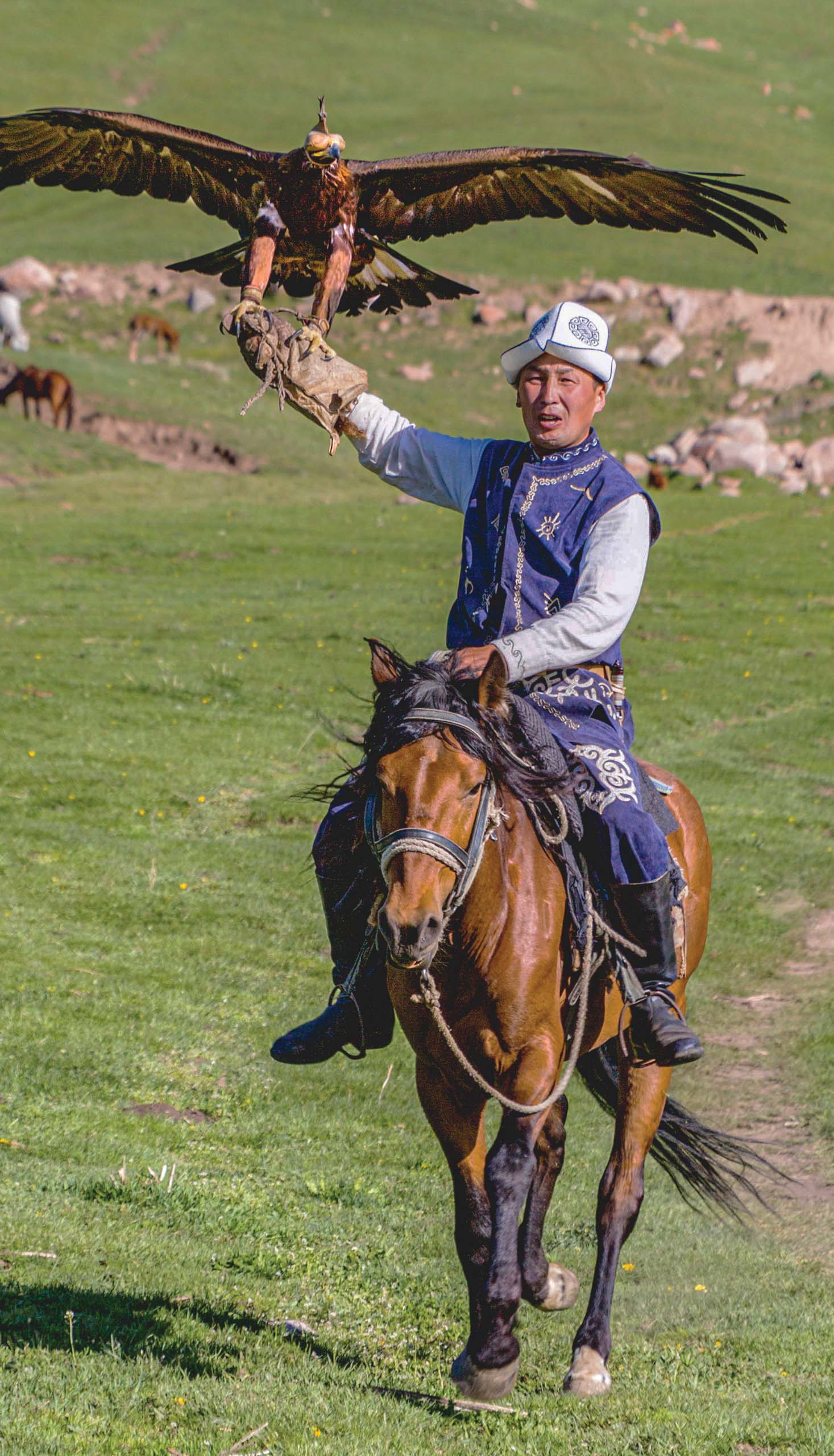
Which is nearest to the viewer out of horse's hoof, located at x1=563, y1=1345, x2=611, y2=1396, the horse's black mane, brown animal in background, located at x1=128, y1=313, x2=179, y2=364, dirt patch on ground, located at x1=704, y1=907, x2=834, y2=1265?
the horse's black mane

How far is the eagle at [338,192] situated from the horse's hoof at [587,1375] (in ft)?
12.2

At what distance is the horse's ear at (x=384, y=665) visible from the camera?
15.7ft

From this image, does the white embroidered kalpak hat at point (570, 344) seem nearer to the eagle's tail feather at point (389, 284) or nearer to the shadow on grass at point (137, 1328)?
the eagle's tail feather at point (389, 284)

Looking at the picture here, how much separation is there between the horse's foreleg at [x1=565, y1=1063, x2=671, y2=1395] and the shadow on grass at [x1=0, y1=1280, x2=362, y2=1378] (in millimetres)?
869

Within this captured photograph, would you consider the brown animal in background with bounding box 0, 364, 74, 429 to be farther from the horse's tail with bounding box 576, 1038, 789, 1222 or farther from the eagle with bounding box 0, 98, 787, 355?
the horse's tail with bounding box 576, 1038, 789, 1222

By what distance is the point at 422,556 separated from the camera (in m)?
27.3

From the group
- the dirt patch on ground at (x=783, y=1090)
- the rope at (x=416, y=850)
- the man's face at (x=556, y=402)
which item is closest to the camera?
the rope at (x=416, y=850)

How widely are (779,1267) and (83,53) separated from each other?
83523 millimetres

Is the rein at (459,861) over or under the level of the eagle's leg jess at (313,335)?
under

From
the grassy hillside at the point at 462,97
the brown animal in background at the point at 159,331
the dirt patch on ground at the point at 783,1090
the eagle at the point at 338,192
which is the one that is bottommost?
the dirt patch on ground at the point at 783,1090

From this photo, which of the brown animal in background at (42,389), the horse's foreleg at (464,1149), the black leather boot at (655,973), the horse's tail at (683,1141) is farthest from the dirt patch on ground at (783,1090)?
the brown animal in background at (42,389)

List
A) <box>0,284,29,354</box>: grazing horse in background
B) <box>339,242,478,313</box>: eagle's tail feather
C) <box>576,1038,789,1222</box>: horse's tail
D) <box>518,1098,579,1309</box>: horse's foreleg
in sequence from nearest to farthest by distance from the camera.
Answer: <box>339,242,478,313</box>: eagle's tail feather → <box>518,1098,579,1309</box>: horse's foreleg → <box>576,1038,789,1222</box>: horse's tail → <box>0,284,29,354</box>: grazing horse in background

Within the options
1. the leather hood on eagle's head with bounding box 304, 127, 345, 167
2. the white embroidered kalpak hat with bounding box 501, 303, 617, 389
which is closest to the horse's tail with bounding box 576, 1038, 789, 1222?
the white embroidered kalpak hat with bounding box 501, 303, 617, 389

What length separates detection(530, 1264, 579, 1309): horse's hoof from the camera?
632 centimetres
